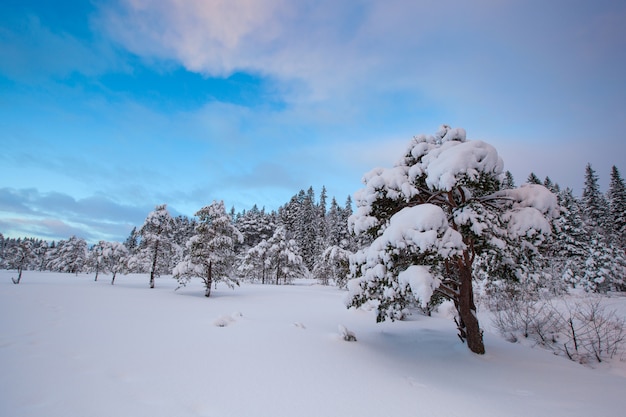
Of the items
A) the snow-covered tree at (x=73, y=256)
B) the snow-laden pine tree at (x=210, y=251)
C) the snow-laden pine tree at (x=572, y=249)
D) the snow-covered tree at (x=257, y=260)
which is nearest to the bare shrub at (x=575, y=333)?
the snow-laden pine tree at (x=210, y=251)

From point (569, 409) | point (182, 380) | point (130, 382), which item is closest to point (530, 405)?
point (569, 409)

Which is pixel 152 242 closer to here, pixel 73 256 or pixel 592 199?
pixel 73 256

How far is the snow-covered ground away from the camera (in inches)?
162

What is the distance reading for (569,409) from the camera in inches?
190

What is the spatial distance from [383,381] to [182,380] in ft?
13.1

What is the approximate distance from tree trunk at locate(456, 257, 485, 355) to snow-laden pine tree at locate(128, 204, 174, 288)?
2696 centimetres

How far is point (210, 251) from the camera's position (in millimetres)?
22141

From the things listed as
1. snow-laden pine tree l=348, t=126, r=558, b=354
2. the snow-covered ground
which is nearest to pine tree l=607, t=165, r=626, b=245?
snow-laden pine tree l=348, t=126, r=558, b=354

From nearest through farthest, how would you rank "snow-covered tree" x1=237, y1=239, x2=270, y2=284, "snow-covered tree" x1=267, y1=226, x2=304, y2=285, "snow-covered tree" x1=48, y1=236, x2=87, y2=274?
"snow-covered tree" x1=267, y1=226, x2=304, y2=285 < "snow-covered tree" x1=237, y1=239, x2=270, y2=284 < "snow-covered tree" x1=48, y1=236, x2=87, y2=274

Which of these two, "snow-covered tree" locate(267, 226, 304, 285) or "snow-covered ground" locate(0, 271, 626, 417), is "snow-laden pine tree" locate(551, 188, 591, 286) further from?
"snow-covered tree" locate(267, 226, 304, 285)

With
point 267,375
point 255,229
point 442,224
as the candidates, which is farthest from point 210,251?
point 255,229

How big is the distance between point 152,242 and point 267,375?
1032 inches

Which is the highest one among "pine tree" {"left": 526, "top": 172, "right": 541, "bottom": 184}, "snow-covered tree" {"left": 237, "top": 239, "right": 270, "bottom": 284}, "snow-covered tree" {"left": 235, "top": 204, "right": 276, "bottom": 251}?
"pine tree" {"left": 526, "top": 172, "right": 541, "bottom": 184}

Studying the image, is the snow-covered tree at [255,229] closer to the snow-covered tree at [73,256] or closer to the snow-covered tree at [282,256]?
the snow-covered tree at [282,256]
